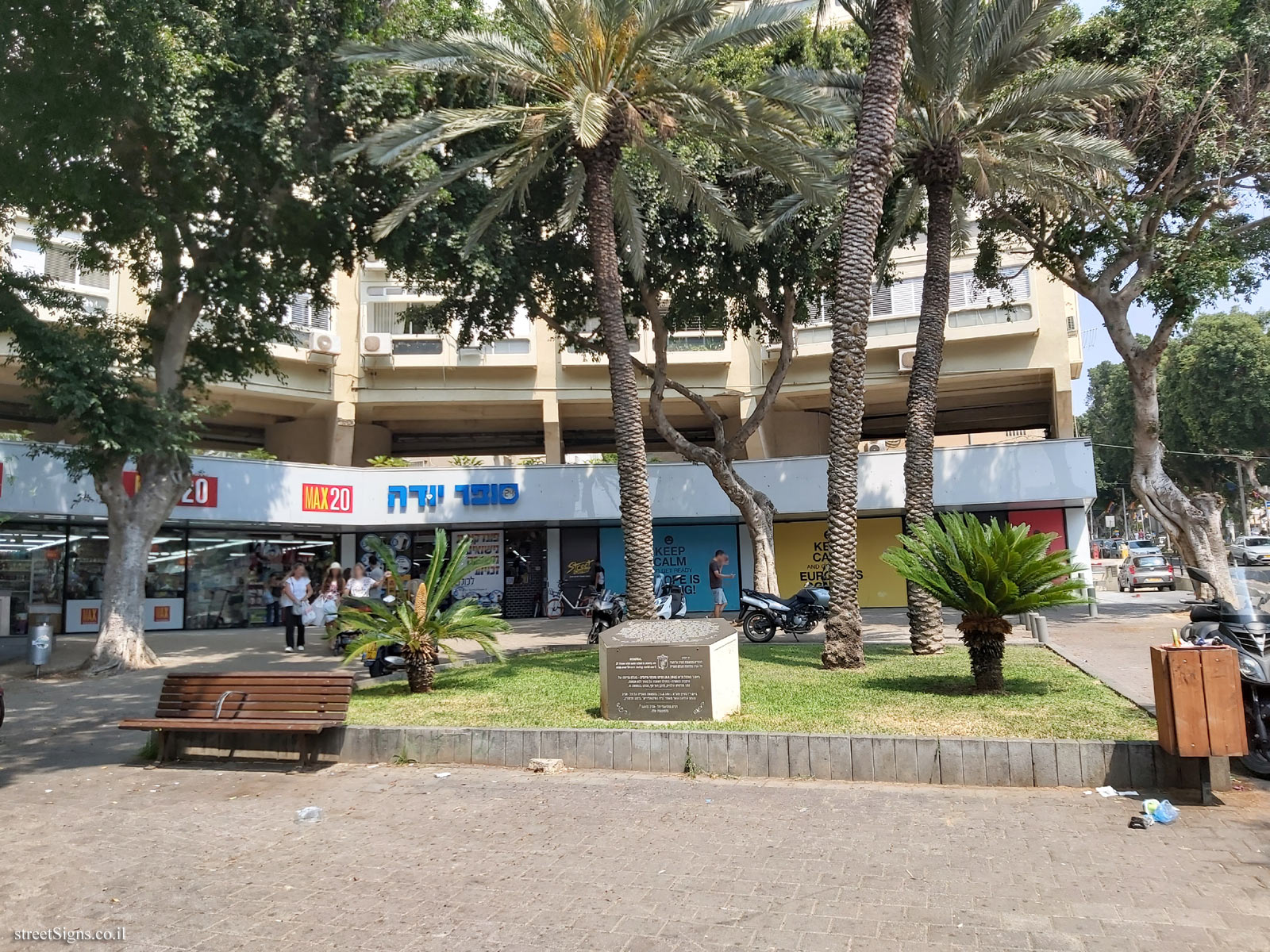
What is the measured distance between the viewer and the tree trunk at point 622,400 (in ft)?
42.6

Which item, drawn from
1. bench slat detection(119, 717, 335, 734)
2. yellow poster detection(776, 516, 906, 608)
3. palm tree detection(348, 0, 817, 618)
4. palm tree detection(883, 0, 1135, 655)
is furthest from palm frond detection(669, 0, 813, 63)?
yellow poster detection(776, 516, 906, 608)

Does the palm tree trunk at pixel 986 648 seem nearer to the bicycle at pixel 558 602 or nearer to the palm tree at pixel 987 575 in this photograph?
the palm tree at pixel 987 575

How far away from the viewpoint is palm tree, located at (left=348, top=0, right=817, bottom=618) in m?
13.1

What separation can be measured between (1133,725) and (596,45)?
11.0 meters

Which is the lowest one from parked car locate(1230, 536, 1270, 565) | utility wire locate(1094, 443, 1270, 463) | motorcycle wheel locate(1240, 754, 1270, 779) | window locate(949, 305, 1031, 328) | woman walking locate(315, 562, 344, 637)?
motorcycle wheel locate(1240, 754, 1270, 779)

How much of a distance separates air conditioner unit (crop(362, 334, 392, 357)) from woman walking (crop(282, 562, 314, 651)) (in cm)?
1011

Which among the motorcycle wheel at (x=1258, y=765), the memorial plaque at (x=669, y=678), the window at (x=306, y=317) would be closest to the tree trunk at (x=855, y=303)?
the memorial plaque at (x=669, y=678)

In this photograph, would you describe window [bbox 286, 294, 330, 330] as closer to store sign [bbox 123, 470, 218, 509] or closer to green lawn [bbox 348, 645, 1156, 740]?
store sign [bbox 123, 470, 218, 509]

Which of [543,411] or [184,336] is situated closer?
[184,336]

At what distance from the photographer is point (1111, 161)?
1523 centimetres

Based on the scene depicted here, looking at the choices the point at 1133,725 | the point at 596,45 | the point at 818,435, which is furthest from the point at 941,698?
the point at 818,435

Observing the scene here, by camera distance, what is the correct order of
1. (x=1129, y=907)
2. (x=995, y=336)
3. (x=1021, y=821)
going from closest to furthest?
(x=1129, y=907) → (x=1021, y=821) → (x=995, y=336)

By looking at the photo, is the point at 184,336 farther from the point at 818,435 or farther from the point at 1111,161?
the point at 818,435

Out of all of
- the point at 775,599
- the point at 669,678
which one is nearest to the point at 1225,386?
the point at 775,599
